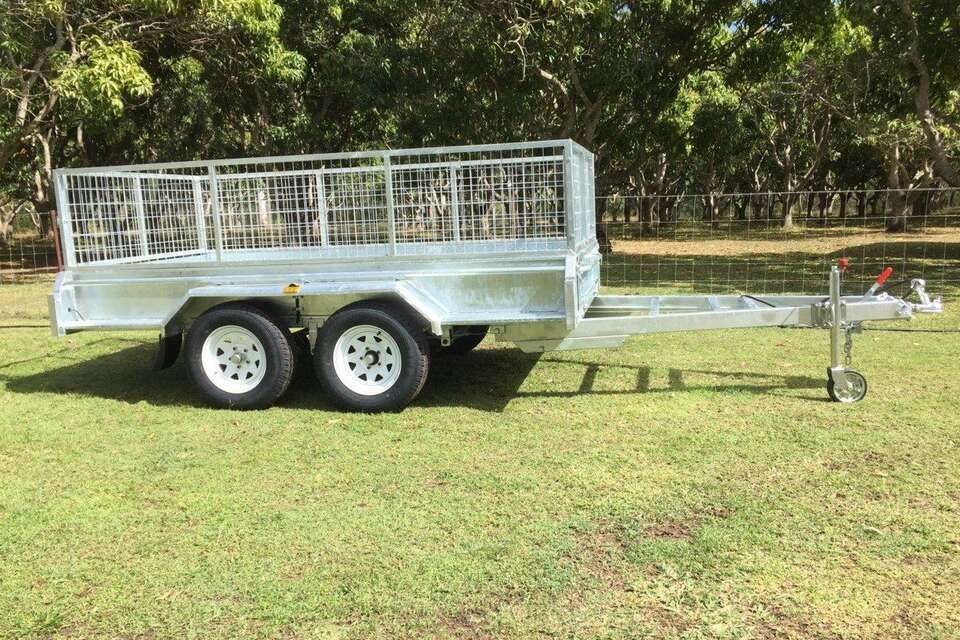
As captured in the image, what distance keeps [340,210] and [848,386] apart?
4530 millimetres

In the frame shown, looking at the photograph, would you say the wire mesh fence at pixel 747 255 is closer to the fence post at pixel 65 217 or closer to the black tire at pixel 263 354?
the fence post at pixel 65 217

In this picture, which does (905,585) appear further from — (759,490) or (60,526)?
(60,526)

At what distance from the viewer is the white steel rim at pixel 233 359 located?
6520mm

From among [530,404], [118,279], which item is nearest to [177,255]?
[118,279]

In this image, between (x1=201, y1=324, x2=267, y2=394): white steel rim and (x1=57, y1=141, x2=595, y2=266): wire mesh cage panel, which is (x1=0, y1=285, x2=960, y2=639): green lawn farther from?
(x1=57, y1=141, x2=595, y2=266): wire mesh cage panel

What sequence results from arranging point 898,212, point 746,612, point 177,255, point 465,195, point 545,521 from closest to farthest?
point 746,612 < point 545,521 < point 465,195 < point 177,255 < point 898,212

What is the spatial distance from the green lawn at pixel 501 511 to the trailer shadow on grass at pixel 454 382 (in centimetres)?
5

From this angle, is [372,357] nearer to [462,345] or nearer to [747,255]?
[462,345]

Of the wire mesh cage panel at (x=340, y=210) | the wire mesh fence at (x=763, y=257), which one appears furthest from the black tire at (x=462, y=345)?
the wire mesh fence at (x=763, y=257)

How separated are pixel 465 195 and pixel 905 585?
4794mm

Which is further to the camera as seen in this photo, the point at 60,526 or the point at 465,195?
the point at 465,195

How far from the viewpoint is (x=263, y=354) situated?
6480 millimetres

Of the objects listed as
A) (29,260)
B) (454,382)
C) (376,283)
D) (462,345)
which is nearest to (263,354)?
(376,283)

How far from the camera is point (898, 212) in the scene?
31.3 m
